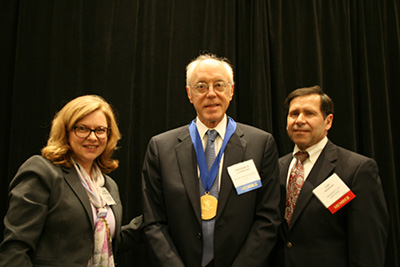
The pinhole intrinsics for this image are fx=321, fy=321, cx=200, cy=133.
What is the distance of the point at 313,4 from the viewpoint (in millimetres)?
3395

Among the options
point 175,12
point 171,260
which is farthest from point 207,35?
point 171,260

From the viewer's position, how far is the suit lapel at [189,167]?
1747 millimetres

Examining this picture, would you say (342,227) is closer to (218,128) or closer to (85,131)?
(218,128)

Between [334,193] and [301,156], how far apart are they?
371 mm

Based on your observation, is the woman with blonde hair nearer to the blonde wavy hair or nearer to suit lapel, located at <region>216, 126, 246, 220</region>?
the blonde wavy hair

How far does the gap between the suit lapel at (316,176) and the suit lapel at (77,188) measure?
1.20 m

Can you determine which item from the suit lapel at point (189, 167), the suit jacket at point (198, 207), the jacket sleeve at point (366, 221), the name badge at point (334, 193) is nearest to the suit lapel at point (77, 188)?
the suit jacket at point (198, 207)

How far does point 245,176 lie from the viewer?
1765mm

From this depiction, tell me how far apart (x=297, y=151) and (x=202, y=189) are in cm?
82

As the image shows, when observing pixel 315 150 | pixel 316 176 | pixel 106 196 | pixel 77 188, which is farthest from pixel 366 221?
pixel 77 188

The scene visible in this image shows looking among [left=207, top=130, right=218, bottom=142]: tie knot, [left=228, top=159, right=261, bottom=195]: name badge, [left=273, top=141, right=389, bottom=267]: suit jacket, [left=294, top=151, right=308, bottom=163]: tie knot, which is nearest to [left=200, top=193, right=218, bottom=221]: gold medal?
[left=228, top=159, right=261, bottom=195]: name badge

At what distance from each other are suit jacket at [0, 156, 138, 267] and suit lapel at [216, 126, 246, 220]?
0.74 meters

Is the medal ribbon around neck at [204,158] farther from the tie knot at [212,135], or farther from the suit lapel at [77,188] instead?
the suit lapel at [77,188]

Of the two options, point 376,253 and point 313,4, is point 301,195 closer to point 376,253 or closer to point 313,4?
point 376,253
